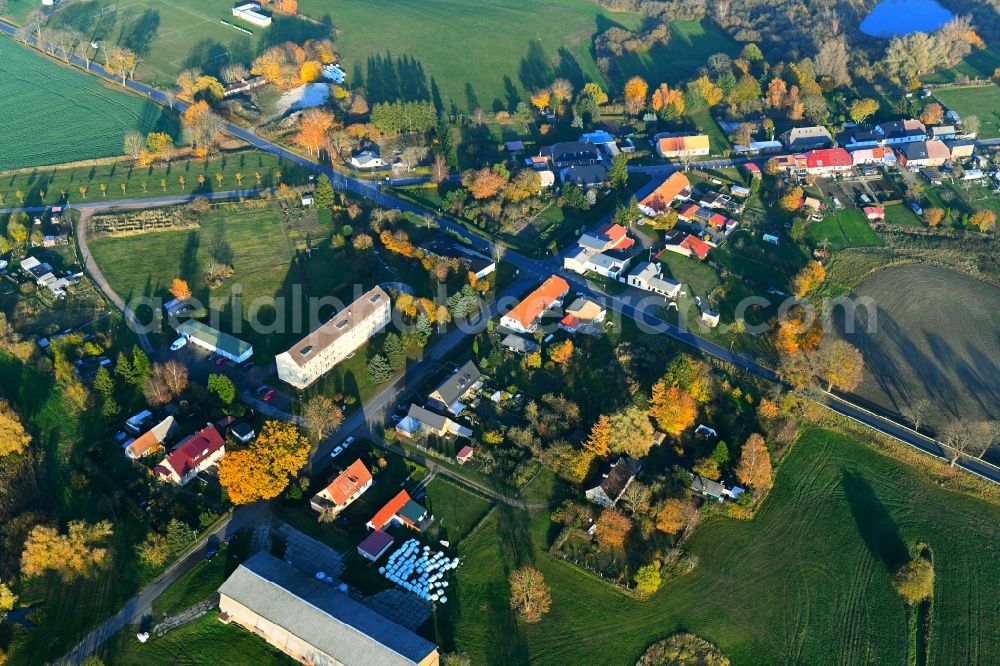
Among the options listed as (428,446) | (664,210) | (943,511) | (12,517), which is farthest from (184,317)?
(943,511)

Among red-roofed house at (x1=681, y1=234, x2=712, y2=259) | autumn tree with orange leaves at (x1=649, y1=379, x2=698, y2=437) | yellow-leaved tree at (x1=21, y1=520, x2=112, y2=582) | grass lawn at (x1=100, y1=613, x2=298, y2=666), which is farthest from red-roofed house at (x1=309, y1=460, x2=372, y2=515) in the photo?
red-roofed house at (x1=681, y1=234, x2=712, y2=259)

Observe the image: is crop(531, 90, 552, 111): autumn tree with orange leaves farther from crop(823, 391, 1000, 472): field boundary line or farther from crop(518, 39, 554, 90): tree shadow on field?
crop(823, 391, 1000, 472): field boundary line

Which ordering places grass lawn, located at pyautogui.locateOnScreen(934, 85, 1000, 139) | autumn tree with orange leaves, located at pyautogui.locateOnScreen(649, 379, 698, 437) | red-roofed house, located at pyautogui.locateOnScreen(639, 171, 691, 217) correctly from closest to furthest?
autumn tree with orange leaves, located at pyautogui.locateOnScreen(649, 379, 698, 437) < red-roofed house, located at pyautogui.locateOnScreen(639, 171, 691, 217) < grass lawn, located at pyautogui.locateOnScreen(934, 85, 1000, 139)

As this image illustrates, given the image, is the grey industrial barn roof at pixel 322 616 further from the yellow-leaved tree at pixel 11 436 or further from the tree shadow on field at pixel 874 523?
the tree shadow on field at pixel 874 523

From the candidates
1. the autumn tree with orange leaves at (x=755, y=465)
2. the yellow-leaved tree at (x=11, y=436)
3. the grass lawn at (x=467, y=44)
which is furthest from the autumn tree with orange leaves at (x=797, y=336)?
the yellow-leaved tree at (x=11, y=436)

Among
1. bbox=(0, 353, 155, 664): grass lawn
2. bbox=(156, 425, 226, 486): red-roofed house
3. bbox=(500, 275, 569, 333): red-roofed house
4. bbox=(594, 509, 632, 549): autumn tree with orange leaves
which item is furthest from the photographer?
bbox=(500, 275, 569, 333): red-roofed house

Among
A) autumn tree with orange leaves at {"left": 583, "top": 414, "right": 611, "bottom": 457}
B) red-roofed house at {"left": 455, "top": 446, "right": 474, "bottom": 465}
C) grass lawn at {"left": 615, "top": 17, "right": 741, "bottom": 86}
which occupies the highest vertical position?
grass lawn at {"left": 615, "top": 17, "right": 741, "bottom": 86}
